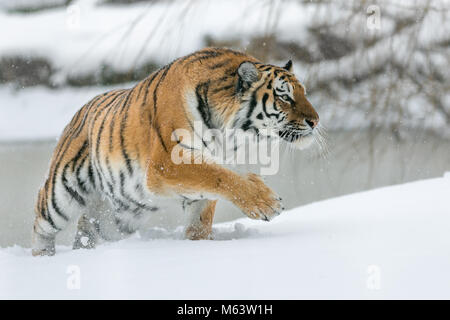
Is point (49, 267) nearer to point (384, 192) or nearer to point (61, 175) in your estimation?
point (61, 175)

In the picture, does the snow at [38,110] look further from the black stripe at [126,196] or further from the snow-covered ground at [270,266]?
the snow-covered ground at [270,266]

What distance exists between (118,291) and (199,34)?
407 cm

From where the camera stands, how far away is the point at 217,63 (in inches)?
84.9

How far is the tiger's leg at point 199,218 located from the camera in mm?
2320

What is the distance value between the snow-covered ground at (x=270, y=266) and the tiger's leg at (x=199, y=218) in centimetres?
13

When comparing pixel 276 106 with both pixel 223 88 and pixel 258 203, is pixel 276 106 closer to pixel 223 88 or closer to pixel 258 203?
pixel 223 88

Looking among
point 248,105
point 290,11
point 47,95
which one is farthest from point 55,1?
point 248,105

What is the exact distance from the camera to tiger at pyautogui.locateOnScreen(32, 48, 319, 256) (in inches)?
78.0

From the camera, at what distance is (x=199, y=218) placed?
2.34 metres

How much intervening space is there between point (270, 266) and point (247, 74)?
0.72 metres

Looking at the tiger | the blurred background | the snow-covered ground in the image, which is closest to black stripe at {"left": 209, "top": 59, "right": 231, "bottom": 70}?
the tiger

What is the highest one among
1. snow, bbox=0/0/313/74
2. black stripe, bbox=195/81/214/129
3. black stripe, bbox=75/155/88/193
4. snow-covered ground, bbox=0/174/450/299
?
snow, bbox=0/0/313/74

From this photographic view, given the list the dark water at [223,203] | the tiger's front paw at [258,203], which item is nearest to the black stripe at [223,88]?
the tiger's front paw at [258,203]

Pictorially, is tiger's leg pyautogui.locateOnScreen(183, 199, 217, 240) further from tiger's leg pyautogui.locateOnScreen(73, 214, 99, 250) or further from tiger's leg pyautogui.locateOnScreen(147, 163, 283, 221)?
tiger's leg pyautogui.locateOnScreen(73, 214, 99, 250)
